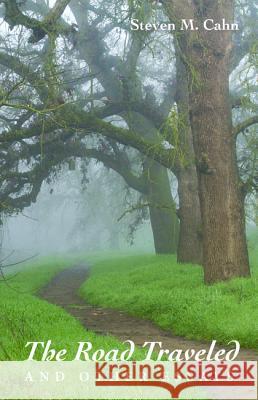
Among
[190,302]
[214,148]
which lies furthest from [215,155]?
[190,302]

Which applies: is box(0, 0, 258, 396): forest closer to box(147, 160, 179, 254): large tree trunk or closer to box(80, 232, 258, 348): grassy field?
box(80, 232, 258, 348): grassy field

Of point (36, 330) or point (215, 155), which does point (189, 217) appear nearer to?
point (215, 155)

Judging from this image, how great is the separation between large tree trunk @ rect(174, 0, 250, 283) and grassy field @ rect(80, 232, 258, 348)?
2.15ft

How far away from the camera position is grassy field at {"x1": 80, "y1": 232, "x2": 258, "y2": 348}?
902cm

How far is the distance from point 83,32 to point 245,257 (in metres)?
12.1

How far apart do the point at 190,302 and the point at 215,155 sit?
3.32 meters

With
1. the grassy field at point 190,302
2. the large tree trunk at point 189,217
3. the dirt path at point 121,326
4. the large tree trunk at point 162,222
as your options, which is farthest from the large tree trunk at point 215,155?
the large tree trunk at point 162,222

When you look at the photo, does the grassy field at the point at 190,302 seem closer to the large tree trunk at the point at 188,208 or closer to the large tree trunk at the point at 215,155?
the large tree trunk at the point at 215,155

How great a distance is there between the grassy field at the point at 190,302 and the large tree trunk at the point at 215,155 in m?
0.66

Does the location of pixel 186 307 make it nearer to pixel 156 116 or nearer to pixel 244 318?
pixel 244 318

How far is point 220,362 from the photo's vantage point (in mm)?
6492

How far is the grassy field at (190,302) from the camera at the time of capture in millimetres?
9023

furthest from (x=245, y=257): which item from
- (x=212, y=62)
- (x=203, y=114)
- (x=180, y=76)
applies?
(x=180, y=76)

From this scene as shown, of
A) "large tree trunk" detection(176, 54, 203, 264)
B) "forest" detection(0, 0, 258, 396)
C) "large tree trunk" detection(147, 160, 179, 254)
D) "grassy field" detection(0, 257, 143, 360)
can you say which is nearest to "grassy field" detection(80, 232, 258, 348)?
"forest" detection(0, 0, 258, 396)
